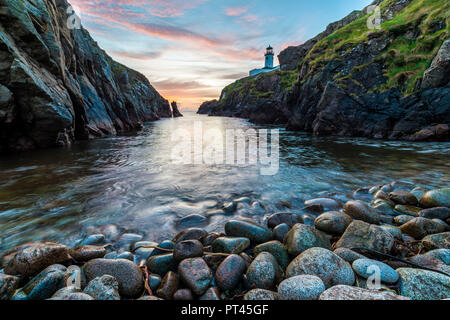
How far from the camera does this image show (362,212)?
440 centimetres

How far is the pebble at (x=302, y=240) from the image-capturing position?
3135 millimetres

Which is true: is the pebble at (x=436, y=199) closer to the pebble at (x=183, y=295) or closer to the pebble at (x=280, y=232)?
the pebble at (x=280, y=232)

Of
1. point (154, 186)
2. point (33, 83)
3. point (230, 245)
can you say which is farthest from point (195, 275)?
point (33, 83)

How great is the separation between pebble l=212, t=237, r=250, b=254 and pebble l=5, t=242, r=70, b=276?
229cm

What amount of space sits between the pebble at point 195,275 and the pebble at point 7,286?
6.18 ft

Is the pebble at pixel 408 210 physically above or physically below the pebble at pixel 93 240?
above

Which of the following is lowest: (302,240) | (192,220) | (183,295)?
(192,220)

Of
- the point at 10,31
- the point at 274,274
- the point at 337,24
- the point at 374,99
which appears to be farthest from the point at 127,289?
the point at 337,24

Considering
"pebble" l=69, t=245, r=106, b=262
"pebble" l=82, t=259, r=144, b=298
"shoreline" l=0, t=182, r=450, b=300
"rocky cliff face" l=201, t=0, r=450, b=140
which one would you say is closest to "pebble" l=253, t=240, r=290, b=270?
"shoreline" l=0, t=182, r=450, b=300

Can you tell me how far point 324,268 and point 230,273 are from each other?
3.93 feet

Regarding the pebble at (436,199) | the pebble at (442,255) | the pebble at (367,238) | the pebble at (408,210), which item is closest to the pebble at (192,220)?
the pebble at (367,238)

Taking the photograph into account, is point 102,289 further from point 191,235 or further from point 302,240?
point 302,240

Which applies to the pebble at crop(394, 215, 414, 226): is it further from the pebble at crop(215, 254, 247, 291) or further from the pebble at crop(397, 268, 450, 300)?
the pebble at crop(215, 254, 247, 291)

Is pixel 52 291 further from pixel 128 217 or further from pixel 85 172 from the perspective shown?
pixel 85 172
